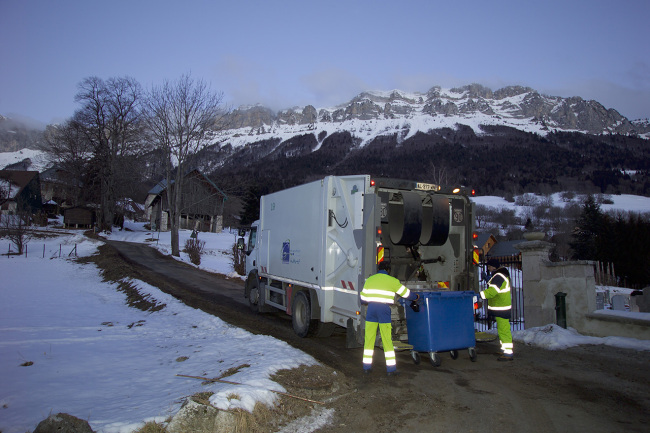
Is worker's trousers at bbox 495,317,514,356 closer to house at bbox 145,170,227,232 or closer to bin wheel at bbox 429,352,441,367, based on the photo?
bin wheel at bbox 429,352,441,367

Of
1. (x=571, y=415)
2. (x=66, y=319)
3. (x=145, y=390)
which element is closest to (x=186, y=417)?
(x=145, y=390)

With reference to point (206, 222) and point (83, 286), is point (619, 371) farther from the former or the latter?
point (206, 222)

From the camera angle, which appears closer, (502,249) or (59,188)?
(502,249)

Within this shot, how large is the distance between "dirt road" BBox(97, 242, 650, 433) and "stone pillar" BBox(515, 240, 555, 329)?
1.43m

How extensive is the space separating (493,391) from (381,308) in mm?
1869

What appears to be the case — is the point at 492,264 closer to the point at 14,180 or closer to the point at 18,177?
the point at 14,180

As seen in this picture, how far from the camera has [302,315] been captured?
909 cm

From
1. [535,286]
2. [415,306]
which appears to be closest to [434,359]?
[415,306]

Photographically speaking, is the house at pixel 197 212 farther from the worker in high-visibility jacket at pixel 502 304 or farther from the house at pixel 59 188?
the worker in high-visibility jacket at pixel 502 304

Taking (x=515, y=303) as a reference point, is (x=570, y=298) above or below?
above

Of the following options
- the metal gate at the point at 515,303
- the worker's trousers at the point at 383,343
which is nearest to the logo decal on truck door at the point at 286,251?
the worker's trousers at the point at 383,343

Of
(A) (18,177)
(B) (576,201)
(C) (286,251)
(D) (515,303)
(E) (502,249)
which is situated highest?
(A) (18,177)

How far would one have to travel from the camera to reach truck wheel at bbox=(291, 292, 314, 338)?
28.7 ft

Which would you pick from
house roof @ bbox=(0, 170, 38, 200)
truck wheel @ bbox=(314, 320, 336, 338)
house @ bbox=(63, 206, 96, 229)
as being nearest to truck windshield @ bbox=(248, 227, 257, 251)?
truck wheel @ bbox=(314, 320, 336, 338)
